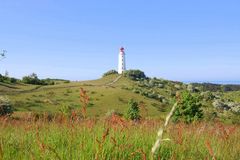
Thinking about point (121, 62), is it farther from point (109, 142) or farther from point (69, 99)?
point (109, 142)

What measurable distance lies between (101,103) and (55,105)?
30.9 feet

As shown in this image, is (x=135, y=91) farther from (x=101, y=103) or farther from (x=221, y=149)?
(x=221, y=149)

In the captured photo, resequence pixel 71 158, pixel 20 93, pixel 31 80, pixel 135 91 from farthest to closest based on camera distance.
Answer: pixel 31 80 < pixel 135 91 < pixel 20 93 < pixel 71 158

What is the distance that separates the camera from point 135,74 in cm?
12275

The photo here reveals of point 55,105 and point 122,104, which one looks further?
point 122,104

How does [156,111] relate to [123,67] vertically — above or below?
below

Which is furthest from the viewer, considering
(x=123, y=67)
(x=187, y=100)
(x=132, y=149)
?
(x=123, y=67)

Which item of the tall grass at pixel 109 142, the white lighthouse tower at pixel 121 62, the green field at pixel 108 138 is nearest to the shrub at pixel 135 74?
the white lighthouse tower at pixel 121 62

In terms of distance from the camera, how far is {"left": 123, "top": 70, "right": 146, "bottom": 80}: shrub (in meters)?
118

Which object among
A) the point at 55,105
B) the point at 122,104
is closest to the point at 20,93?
the point at 55,105

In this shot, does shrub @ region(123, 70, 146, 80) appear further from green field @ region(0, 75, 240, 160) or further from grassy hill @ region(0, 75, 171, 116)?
green field @ region(0, 75, 240, 160)

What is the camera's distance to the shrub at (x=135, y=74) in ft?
387

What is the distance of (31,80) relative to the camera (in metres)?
93.6

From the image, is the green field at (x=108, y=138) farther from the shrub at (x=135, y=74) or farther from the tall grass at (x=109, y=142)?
the shrub at (x=135, y=74)
